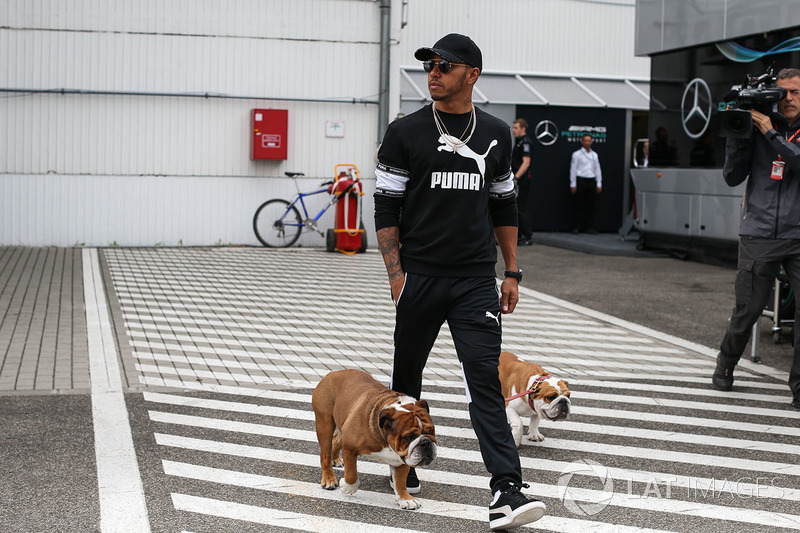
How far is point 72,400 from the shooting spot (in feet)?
23.0

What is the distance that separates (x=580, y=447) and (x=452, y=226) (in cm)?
202

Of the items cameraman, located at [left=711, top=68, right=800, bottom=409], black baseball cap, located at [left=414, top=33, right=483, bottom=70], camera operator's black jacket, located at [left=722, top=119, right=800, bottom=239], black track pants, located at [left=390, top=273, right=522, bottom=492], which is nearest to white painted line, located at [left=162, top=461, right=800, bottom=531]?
black track pants, located at [left=390, top=273, right=522, bottom=492]

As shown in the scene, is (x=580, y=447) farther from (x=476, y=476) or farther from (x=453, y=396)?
(x=453, y=396)

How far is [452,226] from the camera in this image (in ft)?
15.7

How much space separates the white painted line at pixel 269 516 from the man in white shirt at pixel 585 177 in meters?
17.9

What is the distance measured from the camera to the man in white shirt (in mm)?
22156

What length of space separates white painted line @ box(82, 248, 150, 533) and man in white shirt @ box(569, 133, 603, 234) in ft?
45.6

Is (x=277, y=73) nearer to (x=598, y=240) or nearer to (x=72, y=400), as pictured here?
(x=598, y=240)

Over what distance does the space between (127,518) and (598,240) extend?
16729 mm

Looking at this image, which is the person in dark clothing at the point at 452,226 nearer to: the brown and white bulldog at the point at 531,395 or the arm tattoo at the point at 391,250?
the arm tattoo at the point at 391,250

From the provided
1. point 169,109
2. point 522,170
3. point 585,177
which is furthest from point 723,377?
point 585,177

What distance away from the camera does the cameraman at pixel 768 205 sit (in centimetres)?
721

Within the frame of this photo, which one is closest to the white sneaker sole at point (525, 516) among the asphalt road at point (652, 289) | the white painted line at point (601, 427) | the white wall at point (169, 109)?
the white painted line at point (601, 427)

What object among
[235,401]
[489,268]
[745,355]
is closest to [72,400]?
[235,401]
